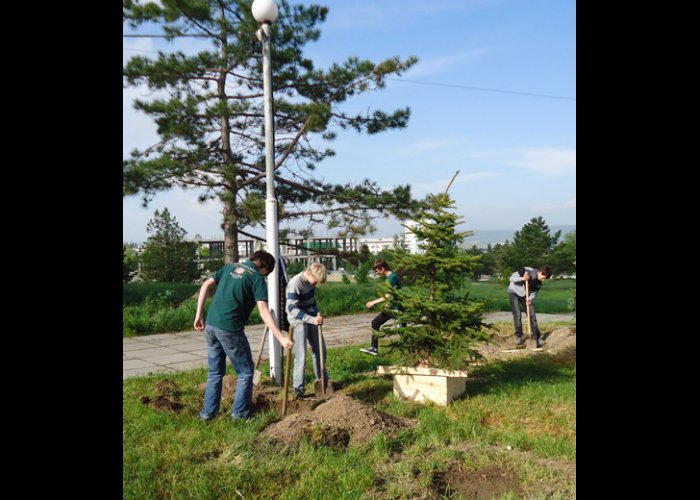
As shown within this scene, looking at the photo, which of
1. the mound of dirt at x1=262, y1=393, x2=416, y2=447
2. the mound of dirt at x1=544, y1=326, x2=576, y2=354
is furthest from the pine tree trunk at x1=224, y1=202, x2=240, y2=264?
the mound of dirt at x1=262, y1=393, x2=416, y2=447

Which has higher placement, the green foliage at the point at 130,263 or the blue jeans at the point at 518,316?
the green foliage at the point at 130,263

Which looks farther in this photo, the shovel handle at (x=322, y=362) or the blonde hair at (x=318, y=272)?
the shovel handle at (x=322, y=362)

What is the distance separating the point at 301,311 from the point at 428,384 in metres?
1.66

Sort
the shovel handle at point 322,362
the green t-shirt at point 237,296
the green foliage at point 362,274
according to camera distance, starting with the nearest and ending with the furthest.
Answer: the green t-shirt at point 237,296
the shovel handle at point 322,362
the green foliage at point 362,274

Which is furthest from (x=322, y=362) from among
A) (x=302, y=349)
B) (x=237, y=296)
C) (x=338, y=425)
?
(x=237, y=296)

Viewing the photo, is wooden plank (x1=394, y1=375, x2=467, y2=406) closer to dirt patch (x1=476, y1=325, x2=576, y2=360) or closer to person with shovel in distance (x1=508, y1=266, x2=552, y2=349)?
dirt patch (x1=476, y1=325, x2=576, y2=360)

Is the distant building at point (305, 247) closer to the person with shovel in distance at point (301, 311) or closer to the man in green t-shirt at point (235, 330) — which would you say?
the person with shovel in distance at point (301, 311)

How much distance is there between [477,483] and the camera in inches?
137

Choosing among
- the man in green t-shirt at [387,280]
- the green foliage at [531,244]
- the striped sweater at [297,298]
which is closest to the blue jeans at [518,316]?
the man in green t-shirt at [387,280]

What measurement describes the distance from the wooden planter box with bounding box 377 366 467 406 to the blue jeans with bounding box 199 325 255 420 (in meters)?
1.77

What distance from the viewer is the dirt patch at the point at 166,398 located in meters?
5.14

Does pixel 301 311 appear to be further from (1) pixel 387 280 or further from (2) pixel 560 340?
(2) pixel 560 340
